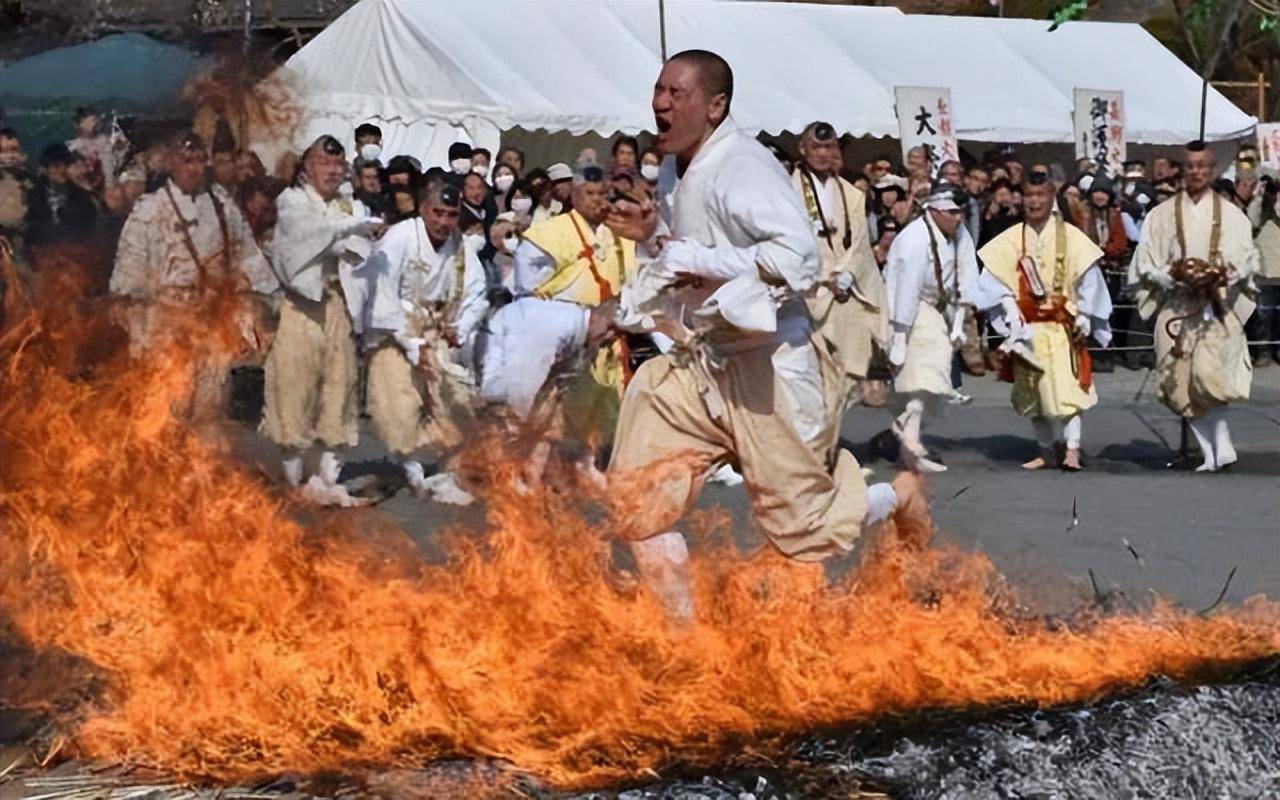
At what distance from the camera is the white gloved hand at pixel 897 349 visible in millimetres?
10453

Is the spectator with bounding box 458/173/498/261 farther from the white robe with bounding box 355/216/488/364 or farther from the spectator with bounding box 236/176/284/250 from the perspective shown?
the spectator with bounding box 236/176/284/250

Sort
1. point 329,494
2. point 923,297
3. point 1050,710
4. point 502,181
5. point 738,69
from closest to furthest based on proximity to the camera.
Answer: point 1050,710 < point 329,494 < point 923,297 < point 502,181 < point 738,69

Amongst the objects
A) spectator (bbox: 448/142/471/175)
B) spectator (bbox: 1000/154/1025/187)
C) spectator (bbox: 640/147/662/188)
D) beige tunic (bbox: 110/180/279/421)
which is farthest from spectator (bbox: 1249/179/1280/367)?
beige tunic (bbox: 110/180/279/421)

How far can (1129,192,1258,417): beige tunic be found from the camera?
10656mm

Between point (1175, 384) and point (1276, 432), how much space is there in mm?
1879

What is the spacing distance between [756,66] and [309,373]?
21.6 ft

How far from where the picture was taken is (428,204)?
9.38 metres

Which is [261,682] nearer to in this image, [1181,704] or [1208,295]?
[1181,704]

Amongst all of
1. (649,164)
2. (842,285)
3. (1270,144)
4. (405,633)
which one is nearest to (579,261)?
(842,285)

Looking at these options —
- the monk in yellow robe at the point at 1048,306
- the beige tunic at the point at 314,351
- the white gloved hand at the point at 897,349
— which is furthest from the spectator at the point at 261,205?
the monk in yellow robe at the point at 1048,306

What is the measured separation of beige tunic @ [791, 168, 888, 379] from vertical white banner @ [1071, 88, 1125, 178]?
565 centimetres

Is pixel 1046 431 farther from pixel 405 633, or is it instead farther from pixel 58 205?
pixel 405 633

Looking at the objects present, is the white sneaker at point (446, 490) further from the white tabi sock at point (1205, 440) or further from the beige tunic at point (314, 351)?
the white tabi sock at point (1205, 440)

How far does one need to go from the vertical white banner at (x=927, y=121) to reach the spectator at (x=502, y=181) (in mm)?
3457
